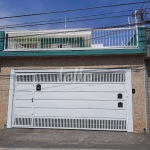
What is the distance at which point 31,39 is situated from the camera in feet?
34.3

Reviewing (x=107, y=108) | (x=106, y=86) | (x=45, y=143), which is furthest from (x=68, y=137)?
(x=106, y=86)

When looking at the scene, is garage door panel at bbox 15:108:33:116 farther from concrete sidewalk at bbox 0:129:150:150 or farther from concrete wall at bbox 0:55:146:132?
concrete sidewalk at bbox 0:129:150:150

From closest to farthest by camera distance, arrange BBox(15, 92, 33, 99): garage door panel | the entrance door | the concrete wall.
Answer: the concrete wall
the entrance door
BBox(15, 92, 33, 99): garage door panel

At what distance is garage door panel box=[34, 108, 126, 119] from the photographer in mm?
8883

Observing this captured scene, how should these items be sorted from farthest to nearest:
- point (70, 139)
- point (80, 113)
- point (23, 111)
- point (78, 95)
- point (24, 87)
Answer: point (24, 87)
point (23, 111)
point (78, 95)
point (80, 113)
point (70, 139)

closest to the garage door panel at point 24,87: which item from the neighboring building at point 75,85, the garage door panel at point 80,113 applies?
the neighboring building at point 75,85

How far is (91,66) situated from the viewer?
9203mm

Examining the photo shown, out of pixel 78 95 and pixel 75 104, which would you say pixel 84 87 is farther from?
pixel 75 104

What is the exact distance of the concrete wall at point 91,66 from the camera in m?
8.74

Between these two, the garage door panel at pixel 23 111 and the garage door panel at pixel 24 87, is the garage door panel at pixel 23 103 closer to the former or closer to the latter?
the garage door panel at pixel 23 111

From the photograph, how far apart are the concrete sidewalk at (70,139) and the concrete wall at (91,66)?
2.73 feet

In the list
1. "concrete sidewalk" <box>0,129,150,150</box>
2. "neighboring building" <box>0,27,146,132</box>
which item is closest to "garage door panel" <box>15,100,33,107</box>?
"neighboring building" <box>0,27,146,132</box>

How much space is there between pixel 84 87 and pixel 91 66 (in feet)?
3.07

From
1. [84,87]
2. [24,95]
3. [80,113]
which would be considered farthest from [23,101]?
[84,87]
